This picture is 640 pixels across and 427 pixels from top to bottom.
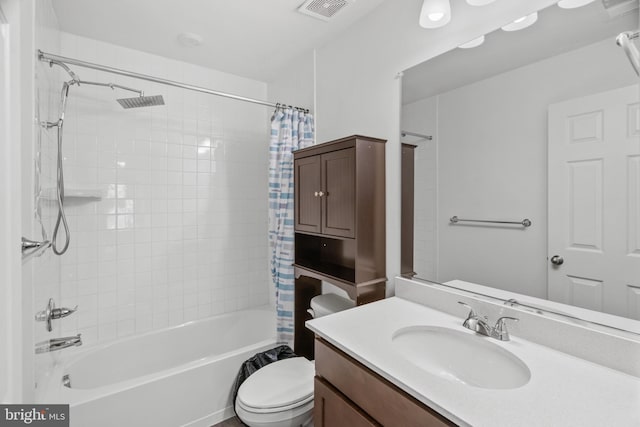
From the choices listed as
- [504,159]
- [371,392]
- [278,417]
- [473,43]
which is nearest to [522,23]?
[473,43]

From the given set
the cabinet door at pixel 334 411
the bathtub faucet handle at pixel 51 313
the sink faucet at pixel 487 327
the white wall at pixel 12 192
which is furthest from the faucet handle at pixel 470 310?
A: the bathtub faucet handle at pixel 51 313

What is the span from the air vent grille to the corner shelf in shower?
1.71 metres

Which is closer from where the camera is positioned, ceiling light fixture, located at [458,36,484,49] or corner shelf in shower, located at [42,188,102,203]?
ceiling light fixture, located at [458,36,484,49]

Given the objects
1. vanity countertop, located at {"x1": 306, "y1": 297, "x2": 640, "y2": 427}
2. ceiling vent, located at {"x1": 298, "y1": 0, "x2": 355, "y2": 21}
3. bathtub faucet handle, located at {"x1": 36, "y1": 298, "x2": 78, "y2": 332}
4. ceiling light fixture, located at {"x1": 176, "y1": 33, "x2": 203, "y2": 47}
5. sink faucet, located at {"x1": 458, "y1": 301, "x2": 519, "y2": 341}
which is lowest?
bathtub faucet handle, located at {"x1": 36, "y1": 298, "x2": 78, "y2": 332}

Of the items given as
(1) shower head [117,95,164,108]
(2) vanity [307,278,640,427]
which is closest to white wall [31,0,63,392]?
(1) shower head [117,95,164,108]

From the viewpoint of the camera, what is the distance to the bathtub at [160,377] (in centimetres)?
158

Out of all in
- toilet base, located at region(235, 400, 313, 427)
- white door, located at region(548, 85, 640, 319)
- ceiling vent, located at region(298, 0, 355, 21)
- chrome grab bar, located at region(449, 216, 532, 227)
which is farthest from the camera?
ceiling vent, located at region(298, 0, 355, 21)

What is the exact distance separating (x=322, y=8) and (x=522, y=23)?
105 centimetres

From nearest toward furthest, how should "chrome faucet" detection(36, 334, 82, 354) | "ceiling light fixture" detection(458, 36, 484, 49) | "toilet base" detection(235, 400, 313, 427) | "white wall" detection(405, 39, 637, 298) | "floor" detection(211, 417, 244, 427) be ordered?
"white wall" detection(405, 39, 637, 298) < "ceiling light fixture" detection(458, 36, 484, 49) < "toilet base" detection(235, 400, 313, 427) < "chrome faucet" detection(36, 334, 82, 354) < "floor" detection(211, 417, 244, 427)

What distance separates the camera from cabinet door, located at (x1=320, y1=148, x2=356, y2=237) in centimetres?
159

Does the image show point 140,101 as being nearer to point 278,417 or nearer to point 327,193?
point 327,193

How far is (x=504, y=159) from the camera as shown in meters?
1.24

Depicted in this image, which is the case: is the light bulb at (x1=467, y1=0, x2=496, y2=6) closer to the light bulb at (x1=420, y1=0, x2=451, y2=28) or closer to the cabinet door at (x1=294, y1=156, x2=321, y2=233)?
the light bulb at (x1=420, y1=0, x2=451, y2=28)

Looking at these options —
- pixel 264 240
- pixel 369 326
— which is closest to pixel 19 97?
pixel 369 326
